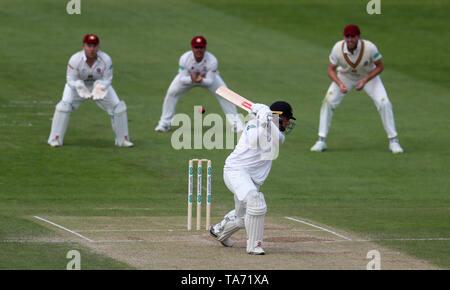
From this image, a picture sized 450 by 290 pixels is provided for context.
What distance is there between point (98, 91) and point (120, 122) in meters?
0.77

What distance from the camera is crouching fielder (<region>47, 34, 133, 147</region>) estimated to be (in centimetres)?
1650

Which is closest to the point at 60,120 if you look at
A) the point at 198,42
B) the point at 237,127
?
the point at 198,42

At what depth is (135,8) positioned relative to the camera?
3020 cm

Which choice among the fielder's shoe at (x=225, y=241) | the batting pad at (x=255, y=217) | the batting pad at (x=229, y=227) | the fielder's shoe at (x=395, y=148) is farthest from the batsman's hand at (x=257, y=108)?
the fielder's shoe at (x=395, y=148)

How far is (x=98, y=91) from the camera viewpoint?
16.6 m

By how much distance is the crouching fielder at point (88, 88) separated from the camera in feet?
54.1

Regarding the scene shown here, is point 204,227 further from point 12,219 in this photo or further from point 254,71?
point 254,71

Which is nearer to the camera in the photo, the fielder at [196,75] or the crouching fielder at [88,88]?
the crouching fielder at [88,88]

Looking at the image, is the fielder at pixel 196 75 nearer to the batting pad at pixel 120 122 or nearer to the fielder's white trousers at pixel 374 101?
the batting pad at pixel 120 122

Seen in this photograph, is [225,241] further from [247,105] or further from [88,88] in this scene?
[88,88]

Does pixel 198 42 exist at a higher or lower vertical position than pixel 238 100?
higher

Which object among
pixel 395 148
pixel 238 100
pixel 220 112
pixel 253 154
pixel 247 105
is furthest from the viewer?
pixel 220 112

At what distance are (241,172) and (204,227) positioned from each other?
5.72 ft

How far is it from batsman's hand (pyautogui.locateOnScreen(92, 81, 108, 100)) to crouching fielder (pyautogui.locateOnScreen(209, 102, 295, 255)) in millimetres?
6986
